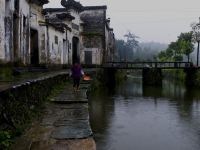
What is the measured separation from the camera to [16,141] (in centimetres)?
662

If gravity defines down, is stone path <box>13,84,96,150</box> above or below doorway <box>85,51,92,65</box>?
below

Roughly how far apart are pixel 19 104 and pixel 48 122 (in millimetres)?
817

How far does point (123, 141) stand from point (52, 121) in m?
3.60

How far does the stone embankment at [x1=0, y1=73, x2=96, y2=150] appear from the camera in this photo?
652cm

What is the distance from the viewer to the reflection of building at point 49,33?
17422mm

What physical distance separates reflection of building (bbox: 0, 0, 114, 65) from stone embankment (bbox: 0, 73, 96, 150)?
22.3 ft

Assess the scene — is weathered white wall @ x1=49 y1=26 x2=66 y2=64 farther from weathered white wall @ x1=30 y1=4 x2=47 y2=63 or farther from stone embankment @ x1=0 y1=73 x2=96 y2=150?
stone embankment @ x1=0 y1=73 x2=96 y2=150

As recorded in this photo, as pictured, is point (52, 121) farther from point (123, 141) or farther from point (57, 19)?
point (57, 19)

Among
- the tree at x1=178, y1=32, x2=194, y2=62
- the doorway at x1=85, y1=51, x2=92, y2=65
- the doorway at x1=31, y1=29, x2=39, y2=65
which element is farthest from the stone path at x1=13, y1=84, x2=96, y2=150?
the tree at x1=178, y1=32, x2=194, y2=62

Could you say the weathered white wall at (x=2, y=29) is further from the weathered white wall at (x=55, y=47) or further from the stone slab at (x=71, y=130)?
the weathered white wall at (x=55, y=47)

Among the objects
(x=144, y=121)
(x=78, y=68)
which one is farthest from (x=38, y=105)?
(x=144, y=121)

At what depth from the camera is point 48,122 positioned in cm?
852

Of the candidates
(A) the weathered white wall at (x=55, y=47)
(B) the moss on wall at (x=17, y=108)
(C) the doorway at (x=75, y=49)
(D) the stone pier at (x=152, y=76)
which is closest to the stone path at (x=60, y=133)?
(B) the moss on wall at (x=17, y=108)

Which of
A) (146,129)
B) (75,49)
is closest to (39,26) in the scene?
(146,129)
